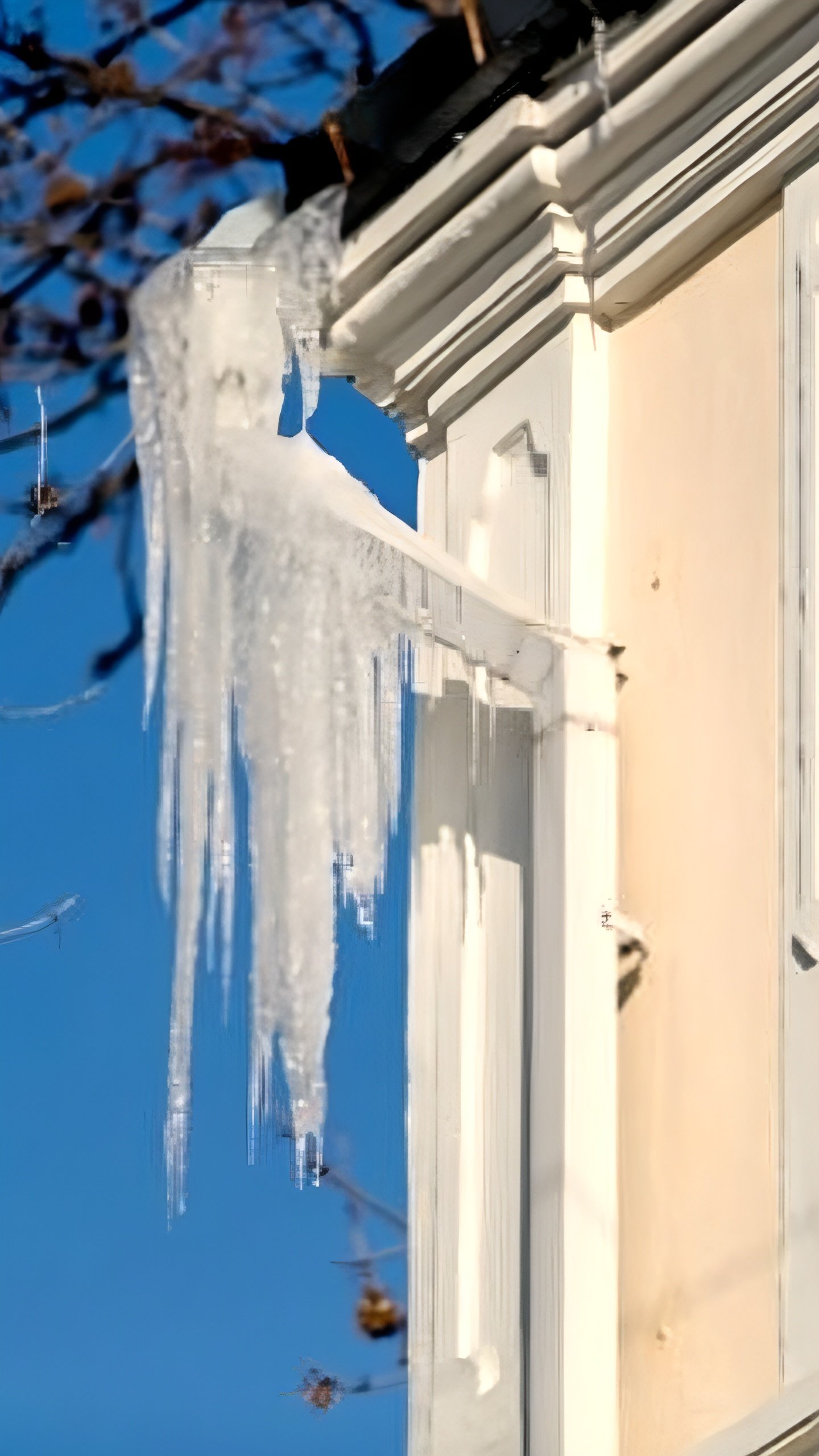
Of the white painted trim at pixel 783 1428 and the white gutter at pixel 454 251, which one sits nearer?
the white painted trim at pixel 783 1428

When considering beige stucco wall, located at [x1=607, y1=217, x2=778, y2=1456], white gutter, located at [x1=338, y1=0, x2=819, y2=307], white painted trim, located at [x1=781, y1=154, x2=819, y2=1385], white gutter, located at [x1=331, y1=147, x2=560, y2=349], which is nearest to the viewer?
white painted trim, located at [x1=781, y1=154, x2=819, y2=1385]

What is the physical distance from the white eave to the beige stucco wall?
14 cm

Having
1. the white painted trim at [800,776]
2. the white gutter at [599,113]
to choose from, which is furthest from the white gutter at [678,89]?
the white painted trim at [800,776]

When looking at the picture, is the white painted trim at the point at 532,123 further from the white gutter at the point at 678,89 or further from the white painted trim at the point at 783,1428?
the white painted trim at the point at 783,1428

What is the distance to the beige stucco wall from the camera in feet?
12.6

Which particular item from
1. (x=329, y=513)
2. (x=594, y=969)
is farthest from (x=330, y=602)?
(x=594, y=969)

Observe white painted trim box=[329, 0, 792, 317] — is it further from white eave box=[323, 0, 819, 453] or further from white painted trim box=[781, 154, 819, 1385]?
white painted trim box=[781, 154, 819, 1385]

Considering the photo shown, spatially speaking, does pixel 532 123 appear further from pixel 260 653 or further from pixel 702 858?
pixel 702 858

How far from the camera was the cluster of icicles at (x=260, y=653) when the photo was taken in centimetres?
453

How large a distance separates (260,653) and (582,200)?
129 centimetres

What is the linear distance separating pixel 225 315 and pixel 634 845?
5.28 feet

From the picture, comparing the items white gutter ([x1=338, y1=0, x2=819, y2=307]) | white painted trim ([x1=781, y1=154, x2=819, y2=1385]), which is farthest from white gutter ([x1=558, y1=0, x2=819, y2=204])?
white painted trim ([x1=781, y1=154, x2=819, y2=1385])

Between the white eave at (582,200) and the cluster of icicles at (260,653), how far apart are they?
0.39 metres

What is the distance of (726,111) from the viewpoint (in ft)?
13.4
